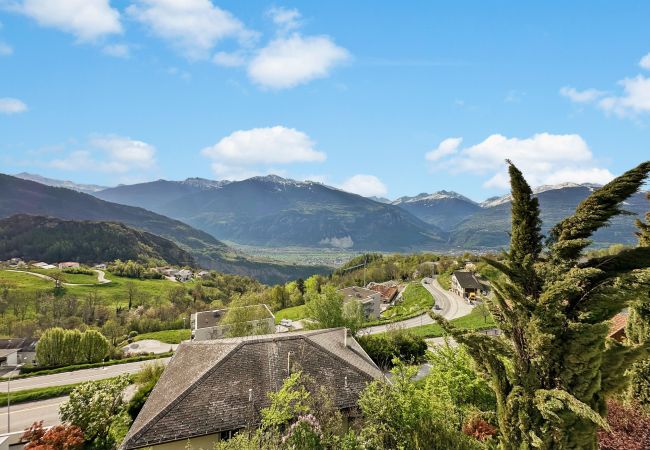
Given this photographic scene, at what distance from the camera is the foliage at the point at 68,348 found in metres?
51.2

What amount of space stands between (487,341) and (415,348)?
3770cm

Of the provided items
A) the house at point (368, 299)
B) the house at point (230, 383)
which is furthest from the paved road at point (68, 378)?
the house at point (368, 299)

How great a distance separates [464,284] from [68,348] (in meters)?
88.1

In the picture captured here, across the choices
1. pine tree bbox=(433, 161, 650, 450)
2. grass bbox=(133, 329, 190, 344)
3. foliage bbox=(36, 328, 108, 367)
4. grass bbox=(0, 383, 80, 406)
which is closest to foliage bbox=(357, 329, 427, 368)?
pine tree bbox=(433, 161, 650, 450)

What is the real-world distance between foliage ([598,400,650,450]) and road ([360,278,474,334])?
42.1 metres

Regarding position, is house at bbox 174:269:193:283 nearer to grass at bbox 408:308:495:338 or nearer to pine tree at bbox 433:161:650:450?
grass at bbox 408:308:495:338

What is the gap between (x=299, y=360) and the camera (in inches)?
989

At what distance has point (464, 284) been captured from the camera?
98.2 meters

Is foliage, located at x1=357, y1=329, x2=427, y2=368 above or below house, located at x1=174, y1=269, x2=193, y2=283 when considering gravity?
above

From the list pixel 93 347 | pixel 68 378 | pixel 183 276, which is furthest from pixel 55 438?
pixel 183 276

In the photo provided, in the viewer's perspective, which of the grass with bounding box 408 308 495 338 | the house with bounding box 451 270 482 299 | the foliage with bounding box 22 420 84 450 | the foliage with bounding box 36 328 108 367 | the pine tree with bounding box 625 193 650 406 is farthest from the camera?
the house with bounding box 451 270 482 299

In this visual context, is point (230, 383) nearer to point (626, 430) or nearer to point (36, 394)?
point (626, 430)

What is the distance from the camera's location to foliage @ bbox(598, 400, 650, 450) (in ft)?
38.7

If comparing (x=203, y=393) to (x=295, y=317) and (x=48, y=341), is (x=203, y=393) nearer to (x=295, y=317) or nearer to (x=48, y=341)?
(x=48, y=341)
